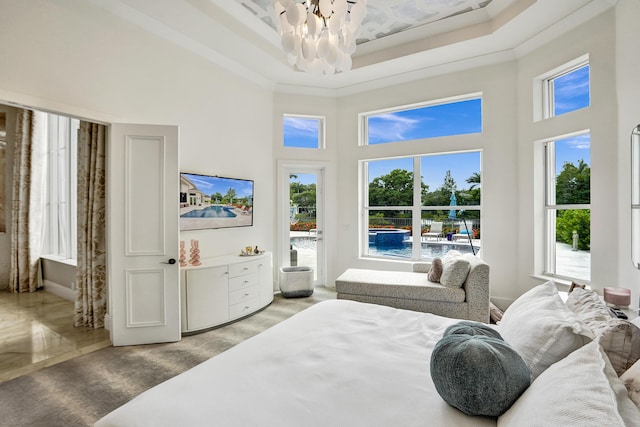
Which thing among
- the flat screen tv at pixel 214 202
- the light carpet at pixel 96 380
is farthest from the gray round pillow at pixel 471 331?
the flat screen tv at pixel 214 202

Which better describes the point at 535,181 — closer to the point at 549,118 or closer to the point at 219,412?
the point at 549,118

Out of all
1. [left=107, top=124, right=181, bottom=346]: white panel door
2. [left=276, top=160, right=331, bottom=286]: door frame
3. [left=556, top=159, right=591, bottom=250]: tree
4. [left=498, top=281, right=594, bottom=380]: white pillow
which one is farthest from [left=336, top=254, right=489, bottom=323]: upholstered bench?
[left=107, top=124, right=181, bottom=346]: white panel door

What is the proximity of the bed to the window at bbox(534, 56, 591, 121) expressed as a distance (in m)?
3.44

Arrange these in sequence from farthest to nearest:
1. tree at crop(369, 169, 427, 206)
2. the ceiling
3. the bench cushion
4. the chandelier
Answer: tree at crop(369, 169, 427, 206) < the bench cushion < the ceiling < the chandelier

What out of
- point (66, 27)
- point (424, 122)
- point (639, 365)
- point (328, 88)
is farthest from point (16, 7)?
point (424, 122)

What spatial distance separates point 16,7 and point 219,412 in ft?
10.9

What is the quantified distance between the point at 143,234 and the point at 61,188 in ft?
11.0

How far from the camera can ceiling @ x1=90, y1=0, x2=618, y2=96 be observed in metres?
3.23

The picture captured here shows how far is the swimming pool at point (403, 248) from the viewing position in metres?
4.65

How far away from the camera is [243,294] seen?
3811mm

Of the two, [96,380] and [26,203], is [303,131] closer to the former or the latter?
[96,380]

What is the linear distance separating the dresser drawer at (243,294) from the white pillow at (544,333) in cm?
286

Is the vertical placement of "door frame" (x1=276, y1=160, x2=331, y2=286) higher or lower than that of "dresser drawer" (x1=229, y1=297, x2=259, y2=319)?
higher

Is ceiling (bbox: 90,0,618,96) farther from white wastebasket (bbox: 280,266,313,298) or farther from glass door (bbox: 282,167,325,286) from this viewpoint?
white wastebasket (bbox: 280,266,313,298)
